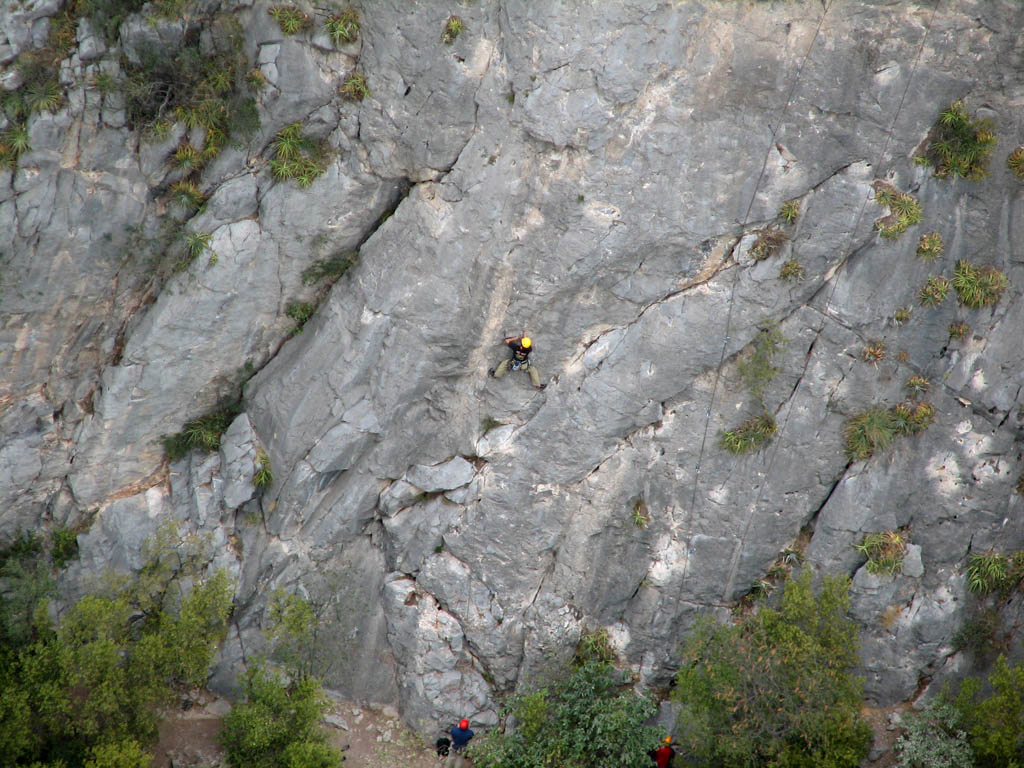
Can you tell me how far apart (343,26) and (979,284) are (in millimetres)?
16716

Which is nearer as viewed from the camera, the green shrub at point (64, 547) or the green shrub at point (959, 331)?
the green shrub at point (959, 331)

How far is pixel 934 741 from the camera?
1847cm

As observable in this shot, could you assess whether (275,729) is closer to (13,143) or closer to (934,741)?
(13,143)

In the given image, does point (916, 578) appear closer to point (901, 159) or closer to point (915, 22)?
point (901, 159)

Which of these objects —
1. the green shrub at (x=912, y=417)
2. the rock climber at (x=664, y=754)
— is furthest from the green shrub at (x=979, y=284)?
the rock climber at (x=664, y=754)

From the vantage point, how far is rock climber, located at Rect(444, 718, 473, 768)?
21.0 m

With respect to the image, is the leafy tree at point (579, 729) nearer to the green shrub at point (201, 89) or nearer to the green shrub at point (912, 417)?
the green shrub at point (912, 417)

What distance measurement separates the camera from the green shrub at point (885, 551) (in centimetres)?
1944

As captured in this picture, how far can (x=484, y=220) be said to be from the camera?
64.2ft

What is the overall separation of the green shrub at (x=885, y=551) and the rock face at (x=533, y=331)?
304 millimetres

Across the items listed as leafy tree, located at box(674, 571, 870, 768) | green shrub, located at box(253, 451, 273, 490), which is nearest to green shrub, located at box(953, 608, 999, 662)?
leafy tree, located at box(674, 571, 870, 768)

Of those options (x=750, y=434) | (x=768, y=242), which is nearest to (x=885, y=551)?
(x=750, y=434)

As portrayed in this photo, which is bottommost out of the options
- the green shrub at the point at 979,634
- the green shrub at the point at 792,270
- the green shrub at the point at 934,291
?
the green shrub at the point at 979,634

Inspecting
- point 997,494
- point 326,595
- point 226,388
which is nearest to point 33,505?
point 226,388
